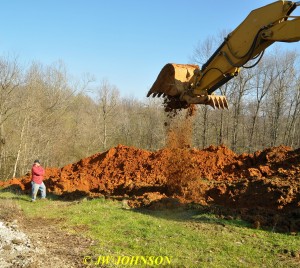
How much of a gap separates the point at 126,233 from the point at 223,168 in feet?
26.0

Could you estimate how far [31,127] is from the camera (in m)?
28.2

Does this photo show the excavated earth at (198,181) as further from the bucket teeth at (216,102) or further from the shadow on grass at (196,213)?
the bucket teeth at (216,102)

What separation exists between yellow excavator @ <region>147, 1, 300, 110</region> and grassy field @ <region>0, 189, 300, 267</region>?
3.13 metres

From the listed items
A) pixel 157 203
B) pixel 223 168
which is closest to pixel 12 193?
pixel 157 203

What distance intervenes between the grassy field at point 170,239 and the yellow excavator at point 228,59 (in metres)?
3.13

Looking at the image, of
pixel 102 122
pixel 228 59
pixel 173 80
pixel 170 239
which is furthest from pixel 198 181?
pixel 102 122

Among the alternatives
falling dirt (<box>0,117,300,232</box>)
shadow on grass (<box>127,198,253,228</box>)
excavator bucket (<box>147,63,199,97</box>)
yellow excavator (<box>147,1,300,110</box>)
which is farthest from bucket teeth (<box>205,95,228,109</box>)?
shadow on grass (<box>127,198,253,228</box>)

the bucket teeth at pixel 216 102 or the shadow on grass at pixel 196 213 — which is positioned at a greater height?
the bucket teeth at pixel 216 102

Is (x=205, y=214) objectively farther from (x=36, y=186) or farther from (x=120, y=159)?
(x=120, y=159)

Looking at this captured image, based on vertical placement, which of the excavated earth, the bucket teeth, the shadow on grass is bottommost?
the shadow on grass

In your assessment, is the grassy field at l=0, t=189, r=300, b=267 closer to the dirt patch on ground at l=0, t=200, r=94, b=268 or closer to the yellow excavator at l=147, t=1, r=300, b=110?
the dirt patch on ground at l=0, t=200, r=94, b=268

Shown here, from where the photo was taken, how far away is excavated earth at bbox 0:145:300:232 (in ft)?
31.2

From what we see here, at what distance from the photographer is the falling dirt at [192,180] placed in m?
9.62

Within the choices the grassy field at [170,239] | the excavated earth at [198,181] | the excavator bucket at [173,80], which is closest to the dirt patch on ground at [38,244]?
the grassy field at [170,239]
